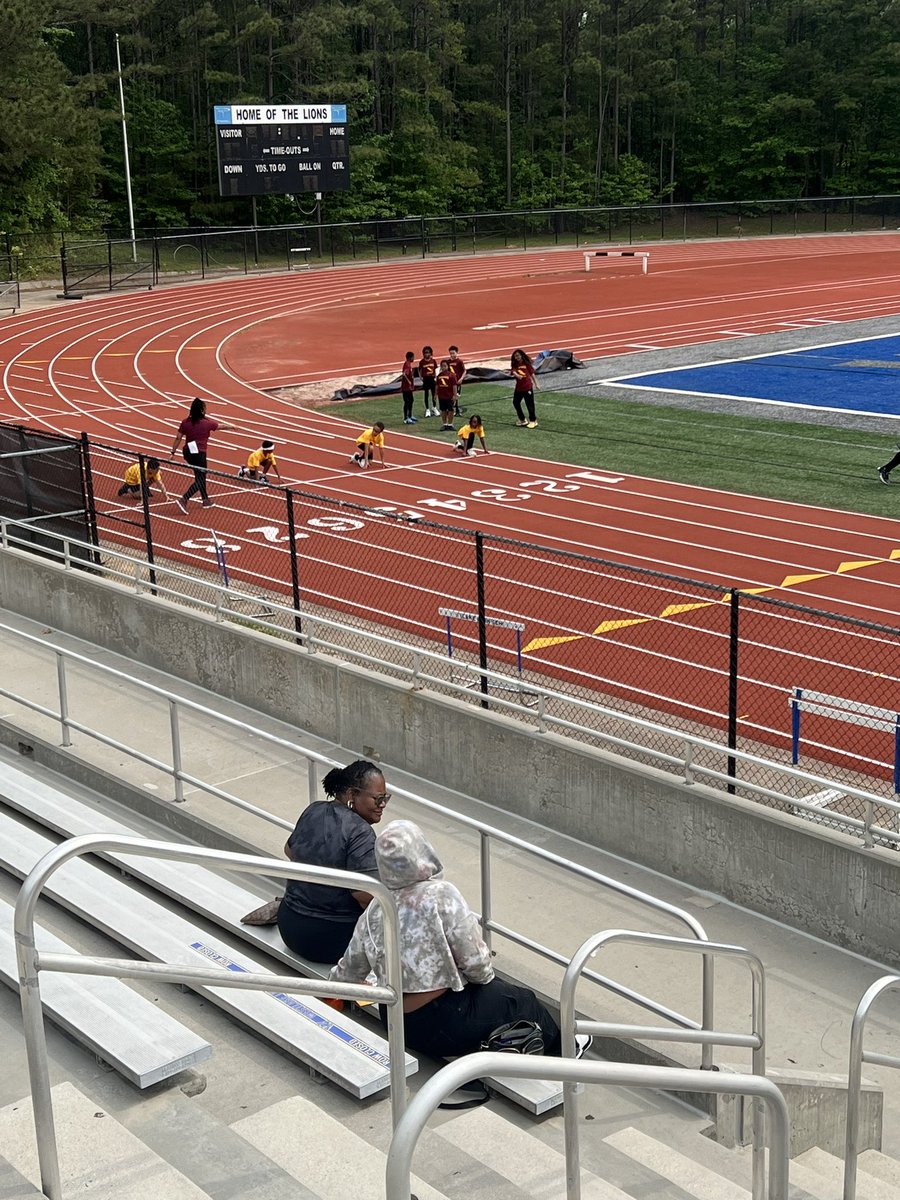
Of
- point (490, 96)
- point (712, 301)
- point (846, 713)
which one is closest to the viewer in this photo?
point (846, 713)

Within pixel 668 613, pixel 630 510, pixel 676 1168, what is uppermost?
pixel 676 1168

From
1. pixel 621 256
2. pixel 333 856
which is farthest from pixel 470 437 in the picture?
pixel 621 256

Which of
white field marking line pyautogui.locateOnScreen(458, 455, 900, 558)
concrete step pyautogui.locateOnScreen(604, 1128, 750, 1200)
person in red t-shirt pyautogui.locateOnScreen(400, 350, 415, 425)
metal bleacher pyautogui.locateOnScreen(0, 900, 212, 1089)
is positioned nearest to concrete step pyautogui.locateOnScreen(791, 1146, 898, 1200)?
concrete step pyautogui.locateOnScreen(604, 1128, 750, 1200)

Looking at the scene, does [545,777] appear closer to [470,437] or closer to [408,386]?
[470,437]

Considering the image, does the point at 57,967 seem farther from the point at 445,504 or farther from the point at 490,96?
the point at 490,96

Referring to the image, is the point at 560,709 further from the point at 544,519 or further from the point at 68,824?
the point at 544,519

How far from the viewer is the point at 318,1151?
4.80 m

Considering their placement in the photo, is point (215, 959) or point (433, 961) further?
point (215, 959)

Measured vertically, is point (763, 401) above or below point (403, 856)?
below

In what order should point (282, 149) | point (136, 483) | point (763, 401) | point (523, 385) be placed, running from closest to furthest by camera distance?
1. point (136, 483)
2. point (523, 385)
3. point (763, 401)
4. point (282, 149)

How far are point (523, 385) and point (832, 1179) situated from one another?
68.1 ft

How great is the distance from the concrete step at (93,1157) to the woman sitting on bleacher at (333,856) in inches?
79.9

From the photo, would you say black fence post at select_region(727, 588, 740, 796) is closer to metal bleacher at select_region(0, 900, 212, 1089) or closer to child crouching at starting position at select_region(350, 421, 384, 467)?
metal bleacher at select_region(0, 900, 212, 1089)

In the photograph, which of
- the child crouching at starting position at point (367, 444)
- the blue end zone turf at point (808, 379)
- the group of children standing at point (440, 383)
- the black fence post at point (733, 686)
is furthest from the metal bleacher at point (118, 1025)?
the blue end zone turf at point (808, 379)
